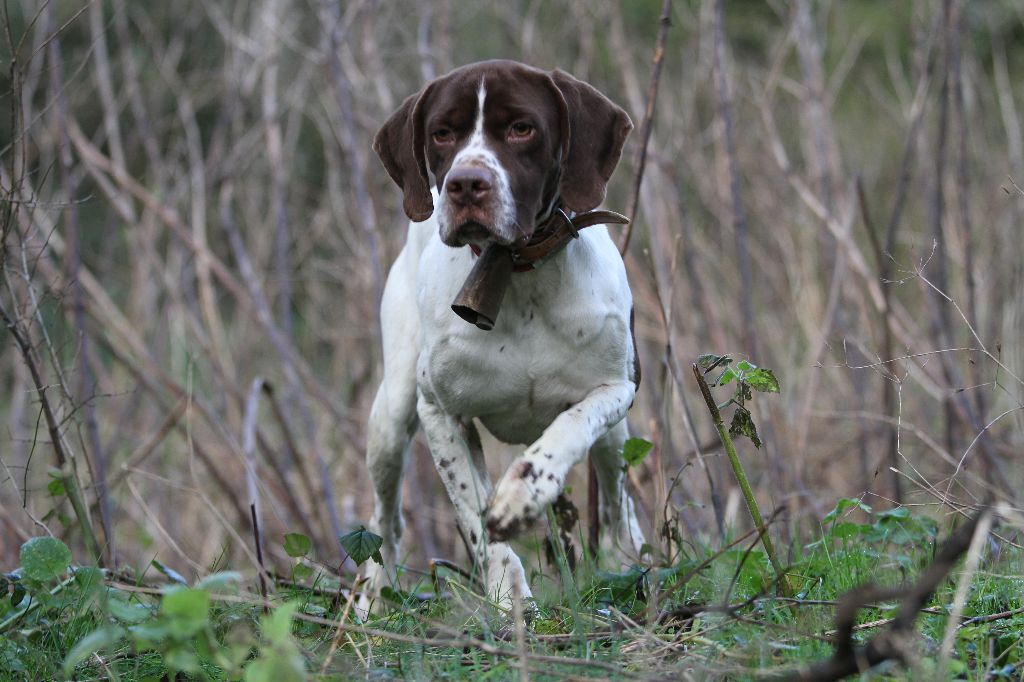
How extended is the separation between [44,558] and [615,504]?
1.68 m

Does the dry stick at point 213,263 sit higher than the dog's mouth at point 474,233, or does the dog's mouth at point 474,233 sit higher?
the dog's mouth at point 474,233

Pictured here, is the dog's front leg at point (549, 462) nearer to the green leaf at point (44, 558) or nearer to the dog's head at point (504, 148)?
the dog's head at point (504, 148)

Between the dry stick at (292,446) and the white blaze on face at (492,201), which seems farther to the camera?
the dry stick at (292,446)

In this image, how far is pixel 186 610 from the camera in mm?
1588

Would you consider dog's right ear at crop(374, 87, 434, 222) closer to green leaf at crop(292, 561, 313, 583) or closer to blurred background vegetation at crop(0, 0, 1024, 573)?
green leaf at crop(292, 561, 313, 583)

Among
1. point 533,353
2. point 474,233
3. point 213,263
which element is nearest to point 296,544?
point 533,353

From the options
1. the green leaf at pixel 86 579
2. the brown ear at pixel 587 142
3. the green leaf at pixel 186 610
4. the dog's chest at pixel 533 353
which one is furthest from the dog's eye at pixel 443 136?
the green leaf at pixel 186 610

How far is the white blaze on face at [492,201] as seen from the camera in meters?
2.55

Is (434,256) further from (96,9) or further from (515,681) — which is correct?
(96,9)

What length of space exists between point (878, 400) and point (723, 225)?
110cm

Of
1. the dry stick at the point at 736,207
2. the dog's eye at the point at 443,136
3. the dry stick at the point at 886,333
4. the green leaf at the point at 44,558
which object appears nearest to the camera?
the green leaf at the point at 44,558

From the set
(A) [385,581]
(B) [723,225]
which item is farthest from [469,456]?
(B) [723,225]

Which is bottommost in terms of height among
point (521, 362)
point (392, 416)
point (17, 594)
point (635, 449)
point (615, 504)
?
point (615, 504)

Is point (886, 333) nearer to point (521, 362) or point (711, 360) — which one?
point (521, 362)
